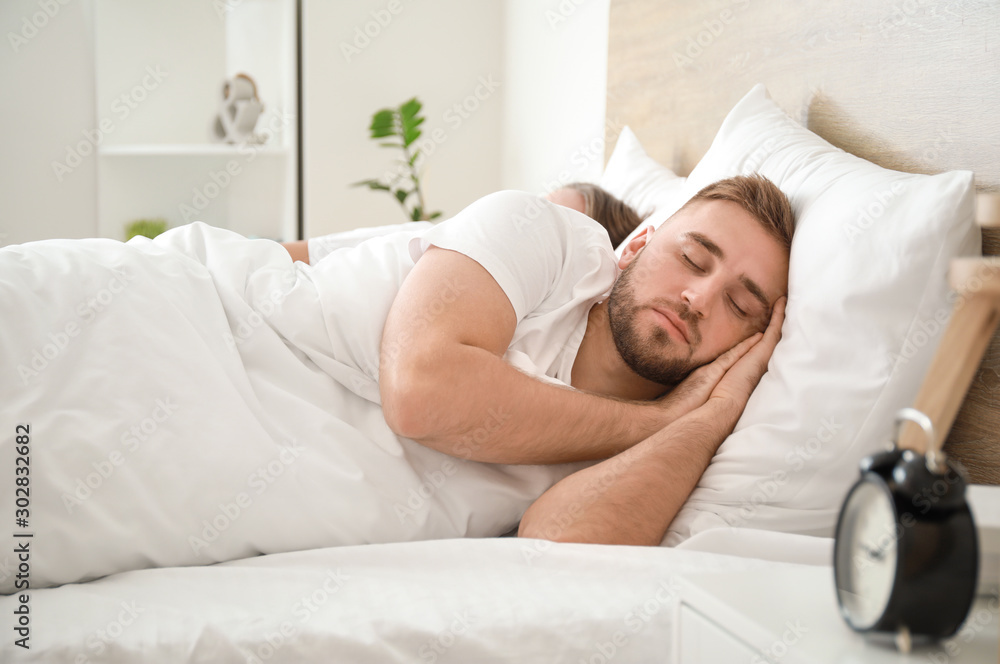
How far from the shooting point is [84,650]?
2.40 feet

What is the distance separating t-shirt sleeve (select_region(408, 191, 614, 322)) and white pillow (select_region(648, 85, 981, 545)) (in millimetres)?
376

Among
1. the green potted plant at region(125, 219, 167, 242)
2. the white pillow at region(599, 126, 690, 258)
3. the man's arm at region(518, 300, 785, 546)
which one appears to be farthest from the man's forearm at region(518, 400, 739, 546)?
the green potted plant at region(125, 219, 167, 242)

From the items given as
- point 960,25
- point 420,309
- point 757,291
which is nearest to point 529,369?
point 420,309

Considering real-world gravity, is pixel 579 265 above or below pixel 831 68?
below

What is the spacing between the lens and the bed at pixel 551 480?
0.77 m

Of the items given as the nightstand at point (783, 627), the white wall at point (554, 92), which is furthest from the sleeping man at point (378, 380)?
the white wall at point (554, 92)

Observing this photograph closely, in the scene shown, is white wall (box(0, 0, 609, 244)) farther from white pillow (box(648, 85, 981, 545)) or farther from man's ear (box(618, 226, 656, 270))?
white pillow (box(648, 85, 981, 545))

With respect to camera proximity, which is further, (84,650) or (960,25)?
(960,25)

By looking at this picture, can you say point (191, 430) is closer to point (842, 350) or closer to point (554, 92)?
point (842, 350)

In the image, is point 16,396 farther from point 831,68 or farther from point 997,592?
point 831,68

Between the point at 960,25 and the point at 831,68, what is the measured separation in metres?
0.30

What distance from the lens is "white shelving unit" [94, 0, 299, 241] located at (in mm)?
3438

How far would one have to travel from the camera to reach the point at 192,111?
359cm

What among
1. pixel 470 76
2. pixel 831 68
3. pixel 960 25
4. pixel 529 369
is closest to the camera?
pixel 960 25
